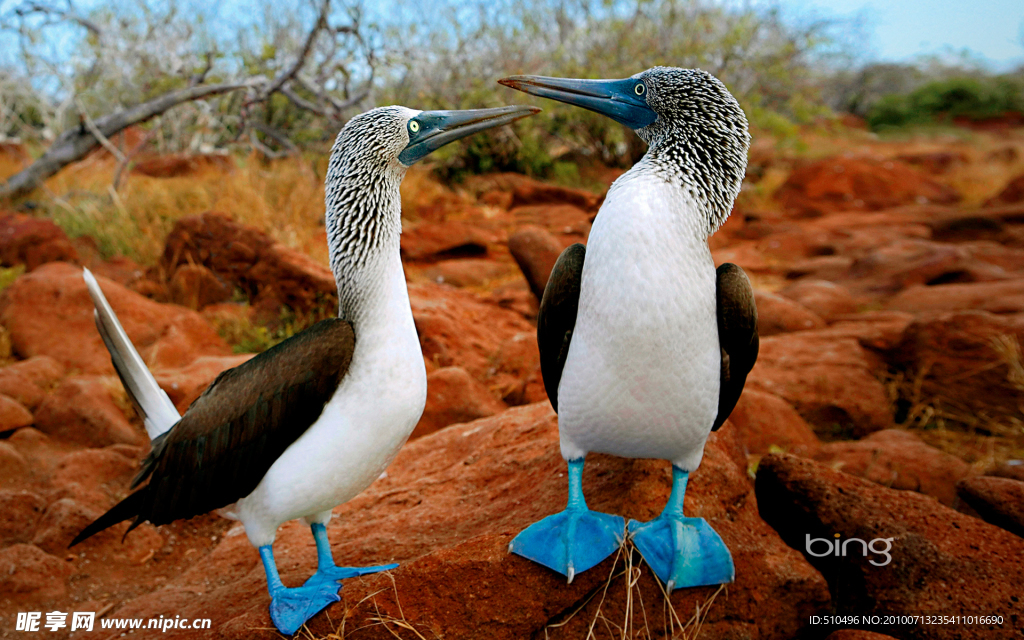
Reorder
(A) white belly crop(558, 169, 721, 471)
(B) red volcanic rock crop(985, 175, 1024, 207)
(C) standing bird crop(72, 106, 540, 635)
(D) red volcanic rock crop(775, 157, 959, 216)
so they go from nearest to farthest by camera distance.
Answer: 1. (A) white belly crop(558, 169, 721, 471)
2. (C) standing bird crop(72, 106, 540, 635)
3. (B) red volcanic rock crop(985, 175, 1024, 207)
4. (D) red volcanic rock crop(775, 157, 959, 216)

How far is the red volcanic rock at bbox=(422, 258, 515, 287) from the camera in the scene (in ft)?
26.4

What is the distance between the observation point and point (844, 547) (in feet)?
9.07

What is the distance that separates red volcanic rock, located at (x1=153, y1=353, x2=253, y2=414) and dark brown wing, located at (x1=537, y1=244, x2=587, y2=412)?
93.7 inches

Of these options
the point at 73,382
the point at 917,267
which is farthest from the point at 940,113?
the point at 73,382

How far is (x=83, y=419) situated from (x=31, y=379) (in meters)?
0.74

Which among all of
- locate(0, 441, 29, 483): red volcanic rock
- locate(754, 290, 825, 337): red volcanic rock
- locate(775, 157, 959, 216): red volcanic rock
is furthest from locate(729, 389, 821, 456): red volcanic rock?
locate(775, 157, 959, 216): red volcanic rock

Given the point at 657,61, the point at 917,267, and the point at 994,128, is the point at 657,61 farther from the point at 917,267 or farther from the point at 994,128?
the point at 994,128

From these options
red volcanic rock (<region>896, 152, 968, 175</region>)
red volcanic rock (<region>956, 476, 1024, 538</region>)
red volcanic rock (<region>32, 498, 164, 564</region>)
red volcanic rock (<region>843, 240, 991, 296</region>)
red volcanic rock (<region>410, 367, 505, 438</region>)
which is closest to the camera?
red volcanic rock (<region>956, 476, 1024, 538</region>)

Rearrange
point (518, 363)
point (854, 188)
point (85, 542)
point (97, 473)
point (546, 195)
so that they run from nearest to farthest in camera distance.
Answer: point (85, 542)
point (97, 473)
point (518, 363)
point (546, 195)
point (854, 188)

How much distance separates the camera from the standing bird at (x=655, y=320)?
2.18m

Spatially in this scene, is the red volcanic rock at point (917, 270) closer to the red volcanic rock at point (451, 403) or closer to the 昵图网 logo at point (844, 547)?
the red volcanic rock at point (451, 403)

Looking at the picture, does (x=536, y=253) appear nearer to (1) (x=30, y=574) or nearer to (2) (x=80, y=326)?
(2) (x=80, y=326)

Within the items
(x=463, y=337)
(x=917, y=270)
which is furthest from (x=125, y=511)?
(x=917, y=270)

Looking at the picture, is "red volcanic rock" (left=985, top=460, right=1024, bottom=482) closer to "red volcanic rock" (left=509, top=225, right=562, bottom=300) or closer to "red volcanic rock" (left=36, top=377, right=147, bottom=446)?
"red volcanic rock" (left=509, top=225, right=562, bottom=300)
